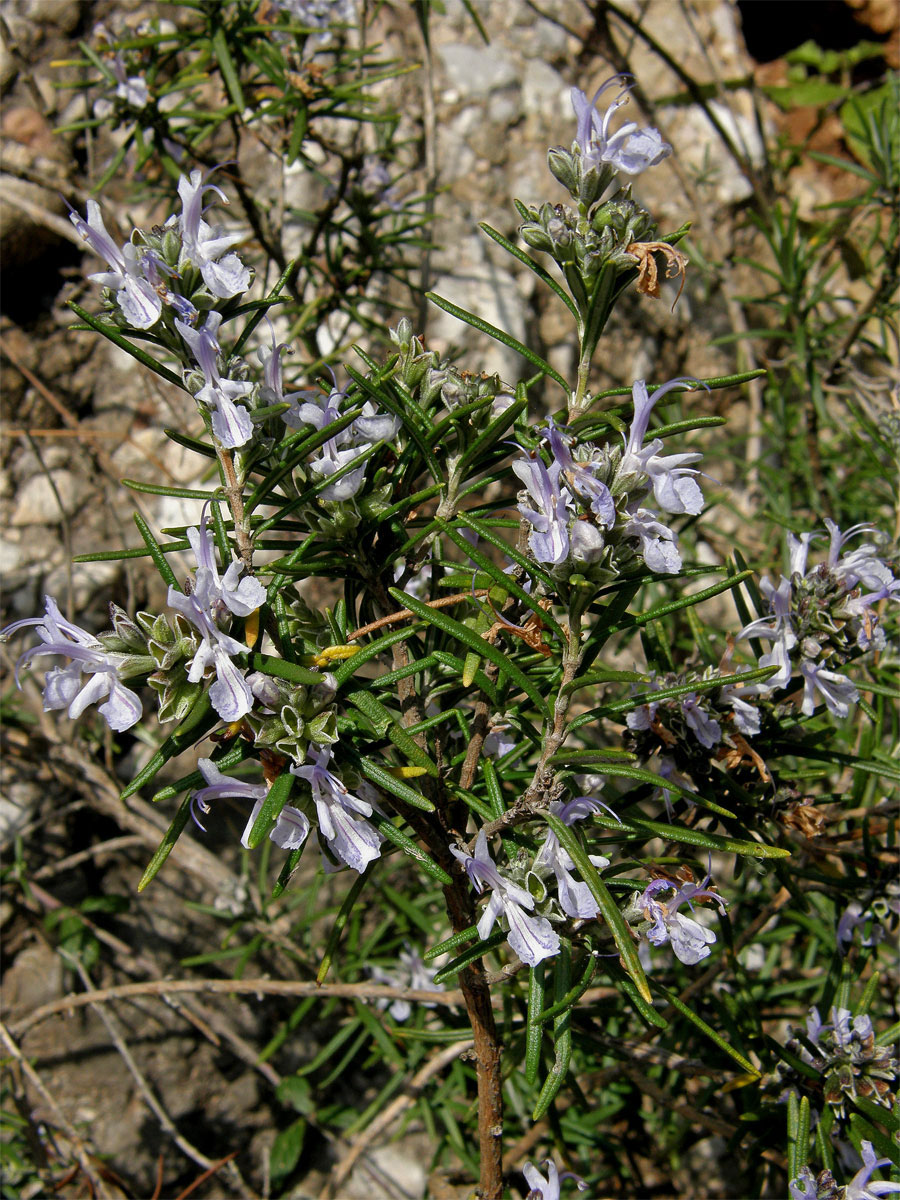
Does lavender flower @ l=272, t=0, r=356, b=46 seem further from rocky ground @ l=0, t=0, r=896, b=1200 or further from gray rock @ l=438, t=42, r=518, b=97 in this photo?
gray rock @ l=438, t=42, r=518, b=97

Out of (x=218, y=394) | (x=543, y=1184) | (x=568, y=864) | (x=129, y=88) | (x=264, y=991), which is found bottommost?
(x=264, y=991)

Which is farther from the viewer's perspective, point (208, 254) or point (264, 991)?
point (264, 991)

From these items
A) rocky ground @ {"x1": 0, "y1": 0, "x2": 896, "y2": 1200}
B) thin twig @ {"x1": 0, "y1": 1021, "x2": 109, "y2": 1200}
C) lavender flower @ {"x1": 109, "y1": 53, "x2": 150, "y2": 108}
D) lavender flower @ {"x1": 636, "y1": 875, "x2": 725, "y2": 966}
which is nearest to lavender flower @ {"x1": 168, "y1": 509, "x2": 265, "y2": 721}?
lavender flower @ {"x1": 636, "y1": 875, "x2": 725, "y2": 966}

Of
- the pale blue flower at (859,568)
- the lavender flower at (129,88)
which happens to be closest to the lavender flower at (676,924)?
the pale blue flower at (859,568)

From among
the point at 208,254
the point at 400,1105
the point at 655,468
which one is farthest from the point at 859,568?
the point at 400,1105

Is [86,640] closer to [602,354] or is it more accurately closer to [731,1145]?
[731,1145]

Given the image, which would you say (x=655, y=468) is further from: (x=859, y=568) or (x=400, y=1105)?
(x=400, y=1105)

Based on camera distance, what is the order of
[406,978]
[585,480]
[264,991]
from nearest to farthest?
1. [585,480]
2. [264,991]
3. [406,978]
